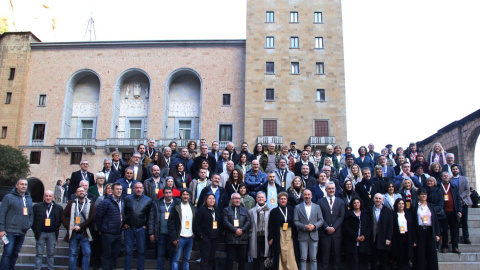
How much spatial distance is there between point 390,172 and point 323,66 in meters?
22.8

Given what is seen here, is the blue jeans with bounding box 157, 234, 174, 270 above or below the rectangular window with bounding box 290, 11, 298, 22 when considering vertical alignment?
below

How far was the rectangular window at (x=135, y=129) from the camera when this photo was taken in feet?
114

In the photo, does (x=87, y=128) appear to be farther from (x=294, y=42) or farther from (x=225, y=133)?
(x=294, y=42)

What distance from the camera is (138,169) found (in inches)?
418

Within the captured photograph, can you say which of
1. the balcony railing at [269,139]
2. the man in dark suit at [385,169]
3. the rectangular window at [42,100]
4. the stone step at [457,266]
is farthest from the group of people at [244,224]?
the rectangular window at [42,100]

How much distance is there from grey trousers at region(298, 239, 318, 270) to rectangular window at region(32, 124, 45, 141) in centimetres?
3086

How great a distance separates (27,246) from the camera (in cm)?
1038

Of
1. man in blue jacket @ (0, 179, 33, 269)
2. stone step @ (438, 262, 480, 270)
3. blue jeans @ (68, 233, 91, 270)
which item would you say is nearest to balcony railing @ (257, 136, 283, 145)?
stone step @ (438, 262, 480, 270)

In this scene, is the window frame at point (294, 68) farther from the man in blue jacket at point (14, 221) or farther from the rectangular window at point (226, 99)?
the man in blue jacket at point (14, 221)

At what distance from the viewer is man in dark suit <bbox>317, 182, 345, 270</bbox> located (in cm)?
855

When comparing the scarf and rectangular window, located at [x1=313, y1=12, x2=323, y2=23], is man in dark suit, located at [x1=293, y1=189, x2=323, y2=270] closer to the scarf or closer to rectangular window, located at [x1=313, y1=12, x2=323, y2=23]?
the scarf

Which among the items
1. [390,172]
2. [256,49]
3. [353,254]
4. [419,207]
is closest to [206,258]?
[353,254]

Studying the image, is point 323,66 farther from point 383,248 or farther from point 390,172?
point 383,248


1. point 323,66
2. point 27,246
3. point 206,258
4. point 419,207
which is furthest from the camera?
point 323,66
